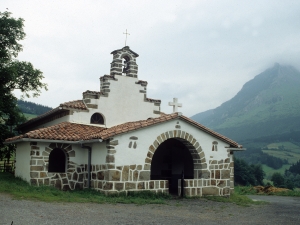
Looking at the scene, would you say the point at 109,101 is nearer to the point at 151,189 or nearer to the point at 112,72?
the point at 112,72

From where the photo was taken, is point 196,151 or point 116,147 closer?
point 116,147

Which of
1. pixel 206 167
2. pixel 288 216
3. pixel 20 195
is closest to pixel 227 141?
pixel 206 167

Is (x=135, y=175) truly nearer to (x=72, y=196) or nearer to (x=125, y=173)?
(x=125, y=173)

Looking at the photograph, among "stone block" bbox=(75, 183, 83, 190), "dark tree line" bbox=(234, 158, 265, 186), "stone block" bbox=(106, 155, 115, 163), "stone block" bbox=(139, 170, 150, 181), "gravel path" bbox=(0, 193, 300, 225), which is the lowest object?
"dark tree line" bbox=(234, 158, 265, 186)

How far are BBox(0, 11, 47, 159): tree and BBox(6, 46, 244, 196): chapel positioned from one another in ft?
15.9

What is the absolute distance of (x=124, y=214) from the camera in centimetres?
998

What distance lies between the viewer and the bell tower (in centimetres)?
1919

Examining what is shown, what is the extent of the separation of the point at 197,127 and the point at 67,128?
5851mm

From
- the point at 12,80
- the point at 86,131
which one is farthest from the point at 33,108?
the point at 86,131

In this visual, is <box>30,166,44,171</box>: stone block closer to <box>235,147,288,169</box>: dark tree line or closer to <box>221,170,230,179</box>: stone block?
<box>221,170,230,179</box>: stone block

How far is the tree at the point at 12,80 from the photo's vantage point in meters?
22.2

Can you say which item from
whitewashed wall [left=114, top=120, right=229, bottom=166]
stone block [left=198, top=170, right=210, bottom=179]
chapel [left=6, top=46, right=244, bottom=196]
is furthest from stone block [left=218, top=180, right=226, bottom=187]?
whitewashed wall [left=114, top=120, right=229, bottom=166]

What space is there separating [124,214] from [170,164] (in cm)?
998

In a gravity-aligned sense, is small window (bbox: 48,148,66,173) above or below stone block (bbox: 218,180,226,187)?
above
